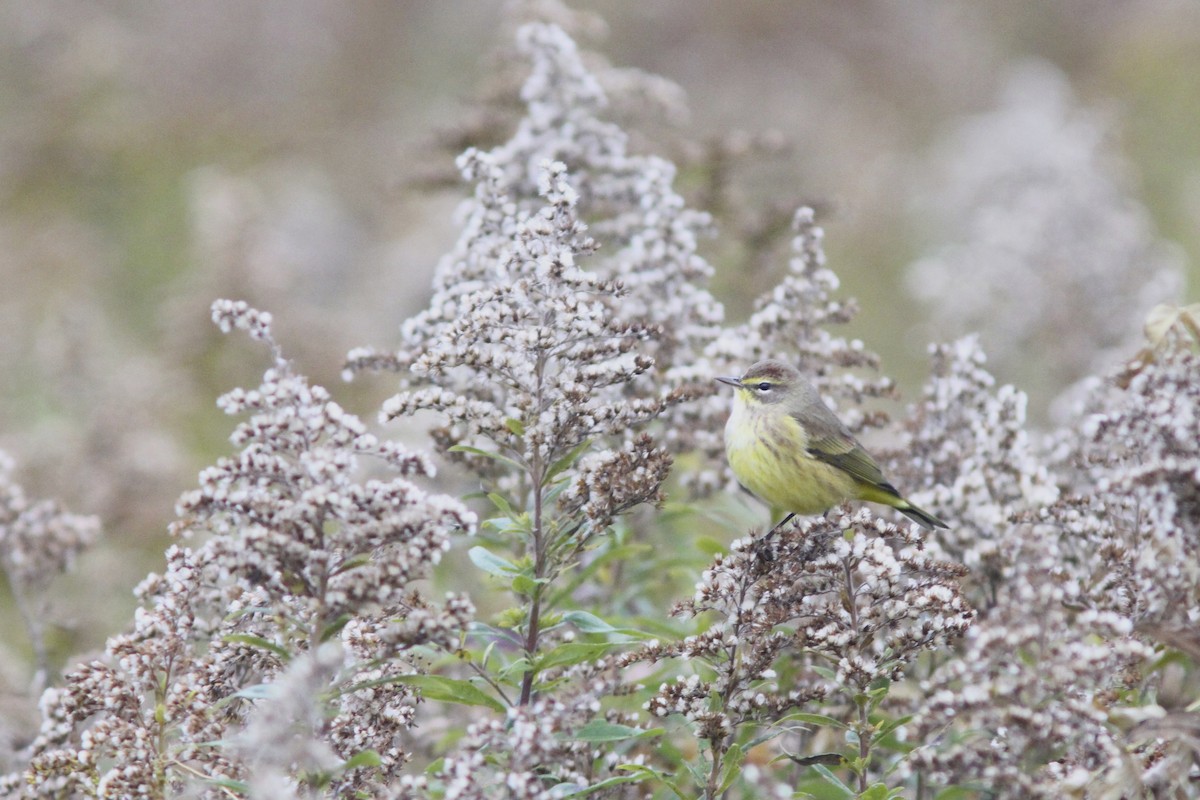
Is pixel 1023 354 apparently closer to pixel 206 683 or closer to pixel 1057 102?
pixel 1057 102

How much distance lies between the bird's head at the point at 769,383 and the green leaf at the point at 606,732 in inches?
63.7

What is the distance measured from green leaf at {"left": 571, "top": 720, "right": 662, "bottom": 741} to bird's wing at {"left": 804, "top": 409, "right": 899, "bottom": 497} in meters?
1.71

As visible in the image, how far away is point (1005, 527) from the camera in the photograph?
4.06 m

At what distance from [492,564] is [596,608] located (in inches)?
51.8

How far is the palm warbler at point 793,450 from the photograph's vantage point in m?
4.45

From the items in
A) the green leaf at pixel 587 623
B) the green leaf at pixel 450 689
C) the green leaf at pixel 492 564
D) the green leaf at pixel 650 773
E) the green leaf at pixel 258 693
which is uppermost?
the green leaf at pixel 492 564

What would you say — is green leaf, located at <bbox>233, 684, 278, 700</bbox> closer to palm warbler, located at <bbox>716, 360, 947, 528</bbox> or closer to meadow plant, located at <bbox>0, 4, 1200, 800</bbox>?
meadow plant, located at <bbox>0, 4, 1200, 800</bbox>

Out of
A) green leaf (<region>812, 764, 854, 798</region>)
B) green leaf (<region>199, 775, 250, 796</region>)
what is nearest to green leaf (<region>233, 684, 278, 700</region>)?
green leaf (<region>199, 775, 250, 796</region>)

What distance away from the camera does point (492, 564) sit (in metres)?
3.42

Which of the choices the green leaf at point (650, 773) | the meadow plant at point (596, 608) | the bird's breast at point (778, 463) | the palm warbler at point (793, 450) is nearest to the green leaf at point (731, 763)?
the meadow plant at point (596, 608)

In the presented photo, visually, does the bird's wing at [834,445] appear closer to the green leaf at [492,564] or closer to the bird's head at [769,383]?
the bird's head at [769,383]

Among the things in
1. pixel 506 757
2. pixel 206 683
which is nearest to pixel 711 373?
pixel 506 757

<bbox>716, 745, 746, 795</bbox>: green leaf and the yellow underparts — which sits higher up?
the yellow underparts

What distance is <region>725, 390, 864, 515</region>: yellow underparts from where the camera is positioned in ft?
14.6
